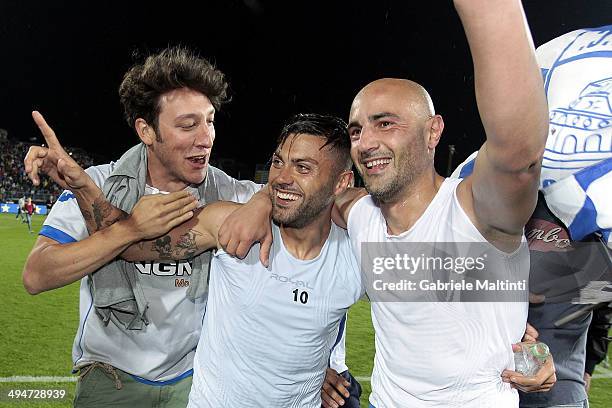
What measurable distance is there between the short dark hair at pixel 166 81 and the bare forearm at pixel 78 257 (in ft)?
2.86

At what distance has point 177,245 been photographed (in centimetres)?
238

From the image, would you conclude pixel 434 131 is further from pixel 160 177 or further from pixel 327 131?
pixel 160 177

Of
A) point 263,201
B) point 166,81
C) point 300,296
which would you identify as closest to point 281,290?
point 300,296

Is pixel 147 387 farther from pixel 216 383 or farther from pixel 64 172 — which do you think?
pixel 64 172

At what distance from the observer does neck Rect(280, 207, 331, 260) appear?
2330 mm

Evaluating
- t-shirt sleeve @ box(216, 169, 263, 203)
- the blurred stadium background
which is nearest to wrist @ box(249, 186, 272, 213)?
t-shirt sleeve @ box(216, 169, 263, 203)

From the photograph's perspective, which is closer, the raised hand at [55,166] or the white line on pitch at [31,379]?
the raised hand at [55,166]

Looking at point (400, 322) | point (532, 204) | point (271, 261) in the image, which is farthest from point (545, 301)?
point (271, 261)

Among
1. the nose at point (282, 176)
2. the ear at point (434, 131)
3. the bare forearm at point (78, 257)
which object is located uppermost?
the ear at point (434, 131)

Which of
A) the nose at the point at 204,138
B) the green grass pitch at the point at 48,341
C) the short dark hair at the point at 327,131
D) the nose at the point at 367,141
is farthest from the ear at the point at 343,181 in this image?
the green grass pitch at the point at 48,341

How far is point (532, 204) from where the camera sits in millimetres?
1503

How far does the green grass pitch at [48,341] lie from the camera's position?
5.35 meters

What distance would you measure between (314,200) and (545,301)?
1.10m

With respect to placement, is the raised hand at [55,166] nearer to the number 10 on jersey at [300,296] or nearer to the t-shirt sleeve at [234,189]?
the t-shirt sleeve at [234,189]
